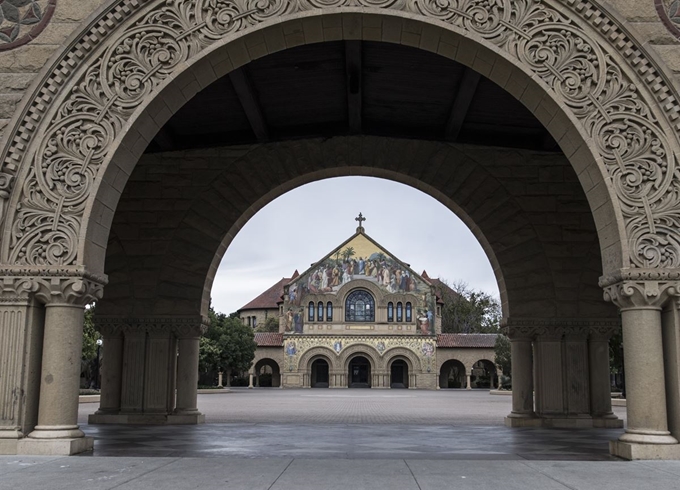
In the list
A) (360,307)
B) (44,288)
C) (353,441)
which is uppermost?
(360,307)

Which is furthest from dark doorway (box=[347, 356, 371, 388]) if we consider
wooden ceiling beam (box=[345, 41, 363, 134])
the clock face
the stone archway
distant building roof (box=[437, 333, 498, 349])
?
the clock face

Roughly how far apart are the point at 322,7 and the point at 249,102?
4432 millimetres

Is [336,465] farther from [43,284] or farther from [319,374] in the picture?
[319,374]

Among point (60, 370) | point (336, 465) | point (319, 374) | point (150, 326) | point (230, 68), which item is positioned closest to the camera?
point (336, 465)

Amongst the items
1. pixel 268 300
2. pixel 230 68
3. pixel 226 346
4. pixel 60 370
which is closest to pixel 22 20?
pixel 230 68

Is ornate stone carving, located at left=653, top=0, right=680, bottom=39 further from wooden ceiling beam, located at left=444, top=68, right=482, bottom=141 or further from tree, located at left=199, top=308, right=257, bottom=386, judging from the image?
tree, located at left=199, top=308, right=257, bottom=386

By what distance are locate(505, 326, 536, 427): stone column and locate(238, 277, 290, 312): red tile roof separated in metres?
61.3

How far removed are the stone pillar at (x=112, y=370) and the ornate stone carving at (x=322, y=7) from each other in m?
6.50

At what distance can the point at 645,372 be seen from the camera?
7.91 metres

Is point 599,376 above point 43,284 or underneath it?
underneath

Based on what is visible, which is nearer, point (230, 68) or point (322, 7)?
point (322, 7)

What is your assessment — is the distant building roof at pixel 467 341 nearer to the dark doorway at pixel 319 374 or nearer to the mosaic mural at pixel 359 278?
the mosaic mural at pixel 359 278

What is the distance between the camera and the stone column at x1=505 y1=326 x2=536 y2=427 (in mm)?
14461

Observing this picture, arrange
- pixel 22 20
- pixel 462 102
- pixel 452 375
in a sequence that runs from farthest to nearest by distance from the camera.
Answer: pixel 452 375, pixel 462 102, pixel 22 20
